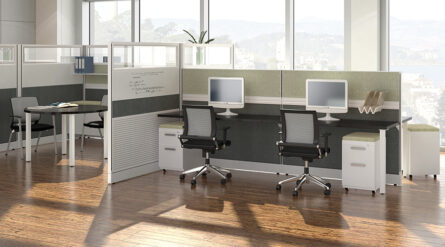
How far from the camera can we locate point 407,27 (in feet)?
31.8

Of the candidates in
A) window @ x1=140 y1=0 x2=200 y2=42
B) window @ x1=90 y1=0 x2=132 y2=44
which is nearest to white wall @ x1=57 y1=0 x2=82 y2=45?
window @ x1=90 y1=0 x2=132 y2=44

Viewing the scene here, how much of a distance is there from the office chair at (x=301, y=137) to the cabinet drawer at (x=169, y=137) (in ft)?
4.94

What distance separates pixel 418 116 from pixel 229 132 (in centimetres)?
346

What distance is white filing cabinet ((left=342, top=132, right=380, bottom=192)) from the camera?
643cm

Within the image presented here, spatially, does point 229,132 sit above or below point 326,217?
above

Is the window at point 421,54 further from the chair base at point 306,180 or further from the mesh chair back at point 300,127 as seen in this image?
the mesh chair back at point 300,127

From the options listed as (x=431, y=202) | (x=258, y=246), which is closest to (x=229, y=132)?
(x=431, y=202)

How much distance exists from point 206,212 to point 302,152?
4.21 feet

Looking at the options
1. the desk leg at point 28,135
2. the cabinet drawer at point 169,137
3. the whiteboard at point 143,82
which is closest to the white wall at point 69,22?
the desk leg at point 28,135

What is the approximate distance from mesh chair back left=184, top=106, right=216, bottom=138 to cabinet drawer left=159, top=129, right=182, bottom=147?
493mm

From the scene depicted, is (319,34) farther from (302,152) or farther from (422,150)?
(302,152)

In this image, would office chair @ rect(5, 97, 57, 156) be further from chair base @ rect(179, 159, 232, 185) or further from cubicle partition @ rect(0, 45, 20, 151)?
chair base @ rect(179, 159, 232, 185)

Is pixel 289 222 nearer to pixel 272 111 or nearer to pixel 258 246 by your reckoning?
pixel 258 246

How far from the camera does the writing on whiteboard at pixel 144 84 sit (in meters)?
7.32
